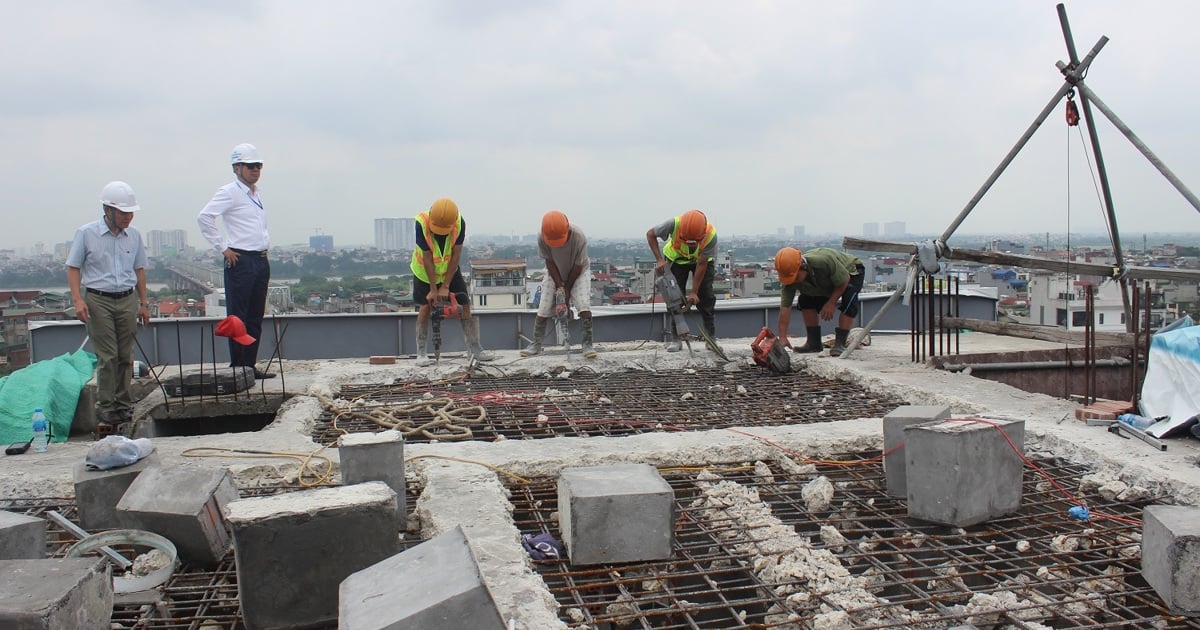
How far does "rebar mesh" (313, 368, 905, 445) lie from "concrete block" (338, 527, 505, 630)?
2528 mm

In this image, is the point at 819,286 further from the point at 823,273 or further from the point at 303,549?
the point at 303,549

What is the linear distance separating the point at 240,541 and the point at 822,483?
→ 249cm

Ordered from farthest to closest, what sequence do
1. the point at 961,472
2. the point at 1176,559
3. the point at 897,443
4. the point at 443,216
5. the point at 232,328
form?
the point at 443,216, the point at 232,328, the point at 897,443, the point at 961,472, the point at 1176,559

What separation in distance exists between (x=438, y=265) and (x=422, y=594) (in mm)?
5371

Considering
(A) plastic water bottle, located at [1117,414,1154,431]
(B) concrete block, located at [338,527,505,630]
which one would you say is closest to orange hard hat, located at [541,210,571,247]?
(A) plastic water bottle, located at [1117,414,1154,431]

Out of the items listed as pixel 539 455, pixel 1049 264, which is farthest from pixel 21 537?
pixel 1049 264

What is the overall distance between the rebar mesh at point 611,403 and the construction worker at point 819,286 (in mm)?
861

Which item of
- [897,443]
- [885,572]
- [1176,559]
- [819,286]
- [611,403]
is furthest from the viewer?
[819,286]

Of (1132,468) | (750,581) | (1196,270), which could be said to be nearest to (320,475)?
(750,581)

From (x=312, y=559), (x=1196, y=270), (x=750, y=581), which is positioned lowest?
(x=750, y=581)

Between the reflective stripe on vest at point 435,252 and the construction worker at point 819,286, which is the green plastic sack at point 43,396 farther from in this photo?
the construction worker at point 819,286

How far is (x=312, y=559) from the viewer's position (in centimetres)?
284

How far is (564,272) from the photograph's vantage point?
7.97 meters

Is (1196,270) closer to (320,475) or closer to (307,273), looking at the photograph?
(320,475)
